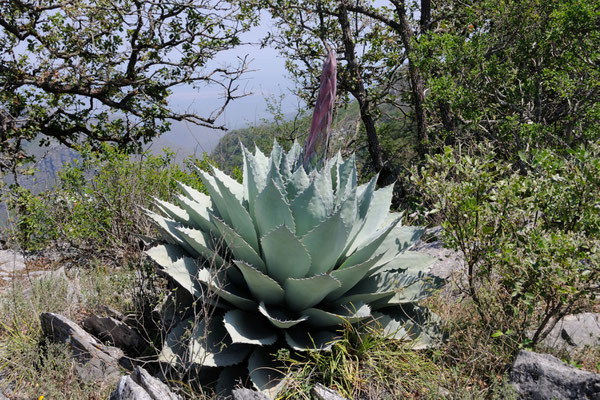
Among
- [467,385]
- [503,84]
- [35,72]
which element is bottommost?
[467,385]

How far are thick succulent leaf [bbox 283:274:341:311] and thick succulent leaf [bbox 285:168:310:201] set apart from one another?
2.03ft

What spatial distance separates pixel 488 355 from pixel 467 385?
22 cm

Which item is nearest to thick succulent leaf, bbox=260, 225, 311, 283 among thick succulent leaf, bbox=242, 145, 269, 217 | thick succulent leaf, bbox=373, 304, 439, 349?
thick succulent leaf, bbox=242, 145, 269, 217

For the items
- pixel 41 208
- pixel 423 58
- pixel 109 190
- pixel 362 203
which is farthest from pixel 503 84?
pixel 41 208

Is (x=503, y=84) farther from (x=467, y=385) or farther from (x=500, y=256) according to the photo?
(x=467, y=385)

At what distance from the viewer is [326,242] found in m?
2.59

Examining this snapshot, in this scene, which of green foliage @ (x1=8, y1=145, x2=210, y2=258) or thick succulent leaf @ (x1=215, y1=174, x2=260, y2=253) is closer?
thick succulent leaf @ (x1=215, y1=174, x2=260, y2=253)

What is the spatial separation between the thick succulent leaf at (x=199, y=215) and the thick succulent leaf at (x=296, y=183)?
1.75ft

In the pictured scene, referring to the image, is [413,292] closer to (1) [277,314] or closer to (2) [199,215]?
(1) [277,314]

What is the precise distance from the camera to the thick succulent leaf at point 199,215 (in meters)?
2.96

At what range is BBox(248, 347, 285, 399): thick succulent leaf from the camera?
2376 millimetres

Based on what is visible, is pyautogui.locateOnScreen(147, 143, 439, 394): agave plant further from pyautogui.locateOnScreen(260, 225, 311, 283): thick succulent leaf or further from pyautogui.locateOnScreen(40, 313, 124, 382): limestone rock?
pyautogui.locateOnScreen(40, 313, 124, 382): limestone rock

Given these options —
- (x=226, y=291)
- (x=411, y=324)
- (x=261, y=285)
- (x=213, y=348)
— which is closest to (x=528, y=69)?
(x=411, y=324)

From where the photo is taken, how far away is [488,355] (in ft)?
8.85
